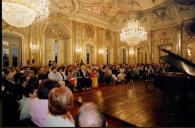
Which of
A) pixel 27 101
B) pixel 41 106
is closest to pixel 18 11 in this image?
pixel 27 101

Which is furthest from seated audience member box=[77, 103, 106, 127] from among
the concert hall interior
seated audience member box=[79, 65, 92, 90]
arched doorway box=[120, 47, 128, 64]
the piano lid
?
arched doorway box=[120, 47, 128, 64]

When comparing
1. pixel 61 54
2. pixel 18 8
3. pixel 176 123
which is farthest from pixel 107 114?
pixel 61 54

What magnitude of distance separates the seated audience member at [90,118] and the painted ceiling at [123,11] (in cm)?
1122

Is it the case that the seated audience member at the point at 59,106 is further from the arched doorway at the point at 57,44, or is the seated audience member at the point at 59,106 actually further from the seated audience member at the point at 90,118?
the arched doorway at the point at 57,44

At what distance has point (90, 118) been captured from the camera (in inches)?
63.9

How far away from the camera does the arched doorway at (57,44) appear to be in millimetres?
12297

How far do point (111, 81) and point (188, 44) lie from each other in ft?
25.8

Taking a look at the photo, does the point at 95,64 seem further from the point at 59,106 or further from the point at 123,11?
the point at 59,106

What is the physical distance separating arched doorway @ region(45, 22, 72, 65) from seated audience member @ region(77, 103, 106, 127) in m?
11.1

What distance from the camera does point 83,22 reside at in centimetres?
1405

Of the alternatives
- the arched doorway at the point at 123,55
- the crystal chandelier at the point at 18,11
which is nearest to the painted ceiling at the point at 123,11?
the arched doorway at the point at 123,55

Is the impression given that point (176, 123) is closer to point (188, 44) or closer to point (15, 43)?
point (15, 43)

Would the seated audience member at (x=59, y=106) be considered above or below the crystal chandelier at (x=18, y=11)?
below

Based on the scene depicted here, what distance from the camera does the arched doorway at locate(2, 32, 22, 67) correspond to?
33.6 feet
